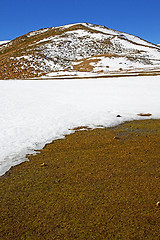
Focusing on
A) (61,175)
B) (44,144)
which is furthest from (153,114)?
(61,175)

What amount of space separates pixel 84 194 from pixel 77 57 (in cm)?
6313

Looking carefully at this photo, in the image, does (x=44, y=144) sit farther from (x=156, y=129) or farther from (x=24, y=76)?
(x=24, y=76)

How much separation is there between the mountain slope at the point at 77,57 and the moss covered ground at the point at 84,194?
34483 mm

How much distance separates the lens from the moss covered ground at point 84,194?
9.44 ft

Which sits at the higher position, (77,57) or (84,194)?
A: (77,57)

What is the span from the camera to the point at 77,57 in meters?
62.8

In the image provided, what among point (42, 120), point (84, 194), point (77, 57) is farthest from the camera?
point (77, 57)

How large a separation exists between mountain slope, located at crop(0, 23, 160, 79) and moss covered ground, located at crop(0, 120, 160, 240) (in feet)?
113

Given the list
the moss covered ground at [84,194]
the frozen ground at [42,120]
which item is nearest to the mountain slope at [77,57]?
the frozen ground at [42,120]

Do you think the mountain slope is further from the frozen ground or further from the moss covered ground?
the moss covered ground

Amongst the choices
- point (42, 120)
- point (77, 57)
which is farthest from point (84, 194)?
point (77, 57)

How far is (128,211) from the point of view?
320 centimetres

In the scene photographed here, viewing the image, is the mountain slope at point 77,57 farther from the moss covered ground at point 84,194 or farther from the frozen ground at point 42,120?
the moss covered ground at point 84,194

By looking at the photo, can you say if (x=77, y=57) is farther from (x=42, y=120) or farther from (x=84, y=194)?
(x=84, y=194)
